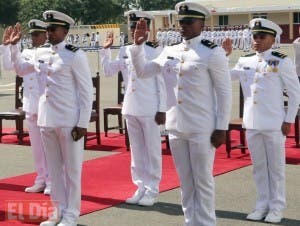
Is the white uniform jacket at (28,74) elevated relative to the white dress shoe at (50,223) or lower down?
elevated

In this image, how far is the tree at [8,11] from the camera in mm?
69938

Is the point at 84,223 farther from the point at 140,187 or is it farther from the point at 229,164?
the point at 229,164

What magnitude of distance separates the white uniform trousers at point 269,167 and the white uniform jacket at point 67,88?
1588mm

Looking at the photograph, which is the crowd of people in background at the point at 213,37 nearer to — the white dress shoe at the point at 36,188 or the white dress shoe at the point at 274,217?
the white dress shoe at the point at 36,188

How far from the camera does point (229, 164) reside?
9211 millimetres

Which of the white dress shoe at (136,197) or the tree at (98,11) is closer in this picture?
the white dress shoe at (136,197)

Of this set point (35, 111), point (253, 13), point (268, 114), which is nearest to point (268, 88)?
point (268, 114)

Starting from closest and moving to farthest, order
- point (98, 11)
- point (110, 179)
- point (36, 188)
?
point (36, 188), point (110, 179), point (98, 11)

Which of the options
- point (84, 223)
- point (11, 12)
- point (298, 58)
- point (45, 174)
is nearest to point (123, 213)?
point (84, 223)

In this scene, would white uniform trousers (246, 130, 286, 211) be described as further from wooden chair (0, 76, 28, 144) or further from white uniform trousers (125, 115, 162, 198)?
wooden chair (0, 76, 28, 144)

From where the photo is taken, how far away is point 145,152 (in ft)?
23.7

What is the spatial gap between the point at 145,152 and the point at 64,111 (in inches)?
57.4

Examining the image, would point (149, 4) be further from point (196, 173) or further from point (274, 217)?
point (196, 173)

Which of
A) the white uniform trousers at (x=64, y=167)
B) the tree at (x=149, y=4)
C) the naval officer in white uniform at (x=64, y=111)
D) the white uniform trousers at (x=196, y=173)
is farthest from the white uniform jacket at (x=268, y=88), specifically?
the tree at (x=149, y=4)
